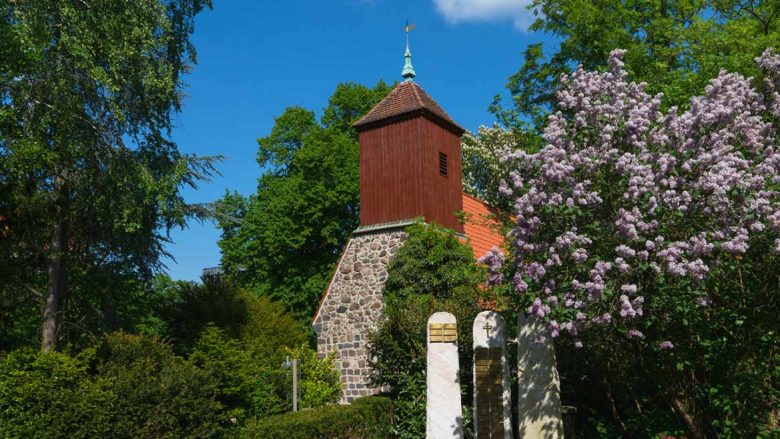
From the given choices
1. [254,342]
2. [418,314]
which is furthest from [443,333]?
[254,342]

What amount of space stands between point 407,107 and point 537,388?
10579 mm

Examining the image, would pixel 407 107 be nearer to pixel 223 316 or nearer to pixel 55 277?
pixel 223 316

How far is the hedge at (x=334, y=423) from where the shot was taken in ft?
35.5

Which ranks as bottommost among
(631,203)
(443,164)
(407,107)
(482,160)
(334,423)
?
(334,423)

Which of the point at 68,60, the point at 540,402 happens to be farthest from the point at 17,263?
the point at 540,402

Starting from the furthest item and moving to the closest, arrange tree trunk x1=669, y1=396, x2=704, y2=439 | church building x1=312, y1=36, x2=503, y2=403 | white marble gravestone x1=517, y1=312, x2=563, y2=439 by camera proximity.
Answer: church building x1=312, y1=36, x2=503, y2=403, white marble gravestone x1=517, y1=312, x2=563, y2=439, tree trunk x1=669, y1=396, x2=704, y2=439

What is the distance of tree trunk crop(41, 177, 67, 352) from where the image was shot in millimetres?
13805

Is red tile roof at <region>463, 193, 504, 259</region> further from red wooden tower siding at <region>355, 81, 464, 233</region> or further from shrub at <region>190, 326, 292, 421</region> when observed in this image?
shrub at <region>190, 326, 292, 421</region>

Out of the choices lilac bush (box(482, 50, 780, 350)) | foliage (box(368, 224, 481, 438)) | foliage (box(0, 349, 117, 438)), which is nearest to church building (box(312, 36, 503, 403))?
foliage (box(368, 224, 481, 438))

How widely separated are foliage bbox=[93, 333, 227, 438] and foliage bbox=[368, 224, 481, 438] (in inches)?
142

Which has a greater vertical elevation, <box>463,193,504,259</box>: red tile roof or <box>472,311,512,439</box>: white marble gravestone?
<box>463,193,504,259</box>: red tile roof

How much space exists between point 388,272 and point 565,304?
32.4ft

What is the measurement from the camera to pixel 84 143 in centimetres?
1308

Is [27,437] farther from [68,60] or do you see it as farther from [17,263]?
[68,60]
